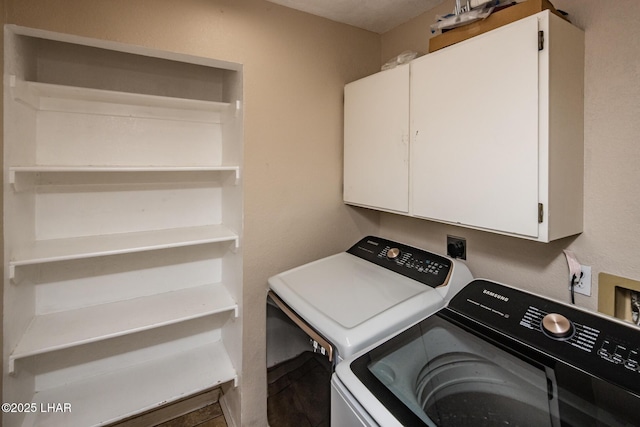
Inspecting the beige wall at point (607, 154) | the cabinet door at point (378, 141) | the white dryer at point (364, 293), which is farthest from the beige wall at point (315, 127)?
the white dryer at point (364, 293)

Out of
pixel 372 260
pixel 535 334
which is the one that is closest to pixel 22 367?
pixel 372 260

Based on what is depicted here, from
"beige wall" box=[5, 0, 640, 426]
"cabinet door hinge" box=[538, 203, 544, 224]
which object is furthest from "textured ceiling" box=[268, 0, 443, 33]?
"cabinet door hinge" box=[538, 203, 544, 224]

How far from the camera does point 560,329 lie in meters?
0.98

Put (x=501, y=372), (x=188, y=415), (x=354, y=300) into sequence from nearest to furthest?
(x=501, y=372) → (x=354, y=300) → (x=188, y=415)

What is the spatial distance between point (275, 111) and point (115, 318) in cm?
134

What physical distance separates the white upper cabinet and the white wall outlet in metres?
0.17

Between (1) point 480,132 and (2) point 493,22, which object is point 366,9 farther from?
(1) point 480,132

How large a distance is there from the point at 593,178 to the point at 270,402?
175 cm

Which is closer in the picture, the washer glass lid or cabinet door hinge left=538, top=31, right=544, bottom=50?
the washer glass lid

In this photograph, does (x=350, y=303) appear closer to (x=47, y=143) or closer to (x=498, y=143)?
(x=498, y=143)

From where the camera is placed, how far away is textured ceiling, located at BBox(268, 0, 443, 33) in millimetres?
1621

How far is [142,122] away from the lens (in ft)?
5.54

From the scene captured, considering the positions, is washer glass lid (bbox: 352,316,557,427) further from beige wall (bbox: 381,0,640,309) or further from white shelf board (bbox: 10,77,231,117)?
white shelf board (bbox: 10,77,231,117)

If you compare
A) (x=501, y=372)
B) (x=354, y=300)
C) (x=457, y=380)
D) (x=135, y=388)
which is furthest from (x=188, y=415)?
(x=501, y=372)
